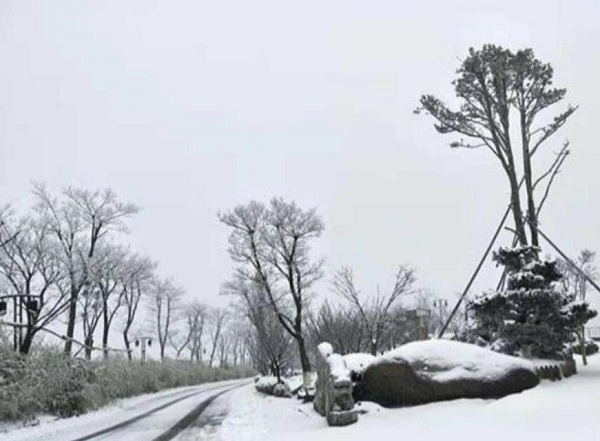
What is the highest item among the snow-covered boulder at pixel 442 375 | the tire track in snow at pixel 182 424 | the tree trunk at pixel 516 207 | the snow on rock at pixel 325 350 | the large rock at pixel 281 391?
the tree trunk at pixel 516 207

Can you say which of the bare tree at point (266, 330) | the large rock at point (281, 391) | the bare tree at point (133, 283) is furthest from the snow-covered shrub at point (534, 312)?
the bare tree at point (133, 283)

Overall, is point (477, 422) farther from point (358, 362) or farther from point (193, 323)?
point (193, 323)

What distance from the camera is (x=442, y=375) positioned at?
1088cm

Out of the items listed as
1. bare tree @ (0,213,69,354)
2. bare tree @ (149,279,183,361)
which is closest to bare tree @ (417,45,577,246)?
bare tree @ (0,213,69,354)

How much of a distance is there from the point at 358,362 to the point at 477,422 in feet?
15.3

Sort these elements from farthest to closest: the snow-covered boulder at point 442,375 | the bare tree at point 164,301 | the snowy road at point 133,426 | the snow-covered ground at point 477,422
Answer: the bare tree at point 164,301
the snowy road at point 133,426
the snow-covered boulder at point 442,375
the snow-covered ground at point 477,422

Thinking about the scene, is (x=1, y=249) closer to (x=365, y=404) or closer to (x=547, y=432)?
(x=365, y=404)

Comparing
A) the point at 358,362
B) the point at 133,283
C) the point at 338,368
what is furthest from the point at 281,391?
the point at 133,283

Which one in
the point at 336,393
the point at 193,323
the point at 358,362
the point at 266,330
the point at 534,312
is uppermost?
the point at 193,323

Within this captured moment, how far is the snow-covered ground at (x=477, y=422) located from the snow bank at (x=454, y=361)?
524mm

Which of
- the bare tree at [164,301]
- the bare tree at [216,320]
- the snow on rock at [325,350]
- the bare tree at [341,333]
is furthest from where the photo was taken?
the bare tree at [216,320]

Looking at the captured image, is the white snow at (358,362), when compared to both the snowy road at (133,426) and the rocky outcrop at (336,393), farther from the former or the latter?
the snowy road at (133,426)

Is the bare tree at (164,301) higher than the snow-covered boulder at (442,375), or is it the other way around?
the bare tree at (164,301)

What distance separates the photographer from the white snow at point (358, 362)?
40.3ft
